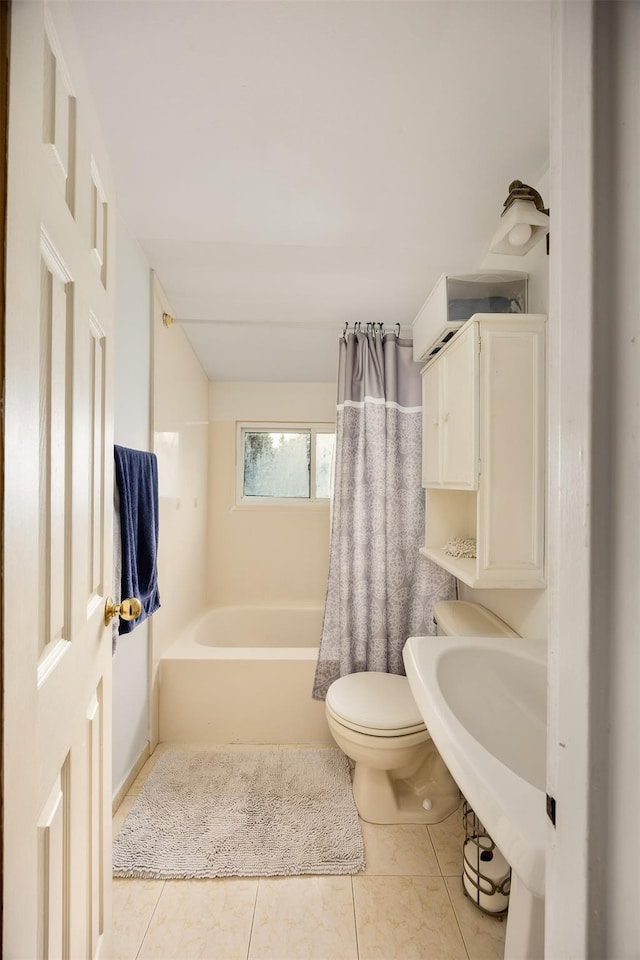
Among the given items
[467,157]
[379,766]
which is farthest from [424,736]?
[467,157]

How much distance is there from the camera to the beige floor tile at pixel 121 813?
1.62 metres

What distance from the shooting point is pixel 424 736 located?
5.33 feet

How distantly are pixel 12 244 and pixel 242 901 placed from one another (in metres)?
1.78

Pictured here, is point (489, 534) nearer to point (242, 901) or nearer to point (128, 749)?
point (242, 901)

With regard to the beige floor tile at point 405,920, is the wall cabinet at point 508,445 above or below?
above

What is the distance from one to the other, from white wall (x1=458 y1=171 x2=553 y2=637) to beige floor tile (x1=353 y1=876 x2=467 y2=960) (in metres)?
0.87

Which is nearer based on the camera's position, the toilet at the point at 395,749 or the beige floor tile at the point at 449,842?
the beige floor tile at the point at 449,842

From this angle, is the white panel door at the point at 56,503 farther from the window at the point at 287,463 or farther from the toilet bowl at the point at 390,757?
the window at the point at 287,463

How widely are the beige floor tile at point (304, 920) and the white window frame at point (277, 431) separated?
7.20 feet

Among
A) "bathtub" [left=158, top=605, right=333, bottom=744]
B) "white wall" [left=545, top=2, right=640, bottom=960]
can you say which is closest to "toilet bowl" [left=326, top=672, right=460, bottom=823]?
"bathtub" [left=158, top=605, right=333, bottom=744]

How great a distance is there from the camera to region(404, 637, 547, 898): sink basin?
0.70 m

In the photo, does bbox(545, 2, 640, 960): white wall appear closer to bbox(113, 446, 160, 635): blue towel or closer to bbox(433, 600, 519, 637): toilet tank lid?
bbox(433, 600, 519, 637): toilet tank lid

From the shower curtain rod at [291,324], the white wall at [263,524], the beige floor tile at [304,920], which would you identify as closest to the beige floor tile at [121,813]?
the beige floor tile at [304,920]

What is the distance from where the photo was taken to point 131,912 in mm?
1312
